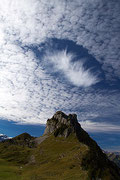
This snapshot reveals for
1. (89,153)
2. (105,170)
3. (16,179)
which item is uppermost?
(89,153)

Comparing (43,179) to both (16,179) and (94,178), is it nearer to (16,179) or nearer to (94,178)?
(16,179)

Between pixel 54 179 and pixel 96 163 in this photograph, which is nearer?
pixel 54 179

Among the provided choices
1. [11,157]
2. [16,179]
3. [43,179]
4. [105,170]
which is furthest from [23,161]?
[105,170]

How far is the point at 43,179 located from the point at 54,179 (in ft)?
22.6

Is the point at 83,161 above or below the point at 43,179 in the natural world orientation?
above

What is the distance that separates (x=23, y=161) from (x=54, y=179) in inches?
4461

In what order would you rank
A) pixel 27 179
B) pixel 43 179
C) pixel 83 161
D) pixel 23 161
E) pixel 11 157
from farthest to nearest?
pixel 11 157
pixel 23 161
pixel 83 161
pixel 27 179
pixel 43 179

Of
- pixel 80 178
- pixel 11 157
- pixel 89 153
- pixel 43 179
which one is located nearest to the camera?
pixel 80 178

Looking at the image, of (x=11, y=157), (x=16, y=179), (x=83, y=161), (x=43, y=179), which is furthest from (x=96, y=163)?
(x=11, y=157)

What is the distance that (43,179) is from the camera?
240 feet

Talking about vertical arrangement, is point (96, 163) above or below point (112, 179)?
above

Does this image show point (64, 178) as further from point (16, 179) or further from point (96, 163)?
point (16, 179)

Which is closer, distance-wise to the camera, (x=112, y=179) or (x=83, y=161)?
(x=112, y=179)

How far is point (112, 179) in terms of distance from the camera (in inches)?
2579
